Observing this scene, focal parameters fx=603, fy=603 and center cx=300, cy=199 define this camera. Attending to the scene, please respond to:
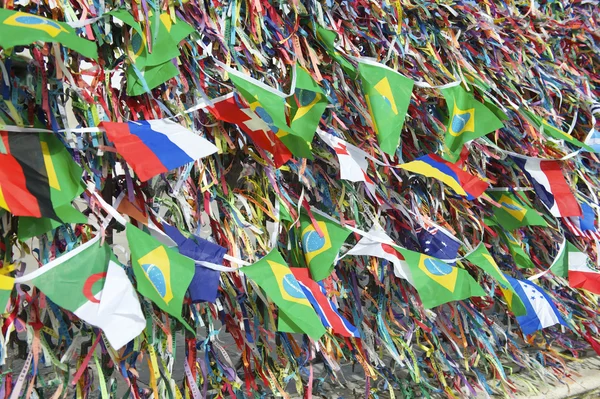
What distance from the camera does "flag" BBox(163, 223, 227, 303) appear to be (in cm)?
176

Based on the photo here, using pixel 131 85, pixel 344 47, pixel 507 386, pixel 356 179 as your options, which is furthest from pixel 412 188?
pixel 131 85

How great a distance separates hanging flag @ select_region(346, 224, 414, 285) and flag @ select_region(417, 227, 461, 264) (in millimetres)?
263

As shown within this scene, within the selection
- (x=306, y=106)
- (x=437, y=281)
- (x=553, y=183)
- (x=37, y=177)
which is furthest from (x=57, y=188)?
(x=553, y=183)

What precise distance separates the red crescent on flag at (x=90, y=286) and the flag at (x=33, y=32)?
0.57 meters

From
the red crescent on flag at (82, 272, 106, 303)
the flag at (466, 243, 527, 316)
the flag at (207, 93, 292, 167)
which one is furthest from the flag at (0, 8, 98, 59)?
the flag at (466, 243, 527, 316)

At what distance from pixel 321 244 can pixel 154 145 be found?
2.23 ft

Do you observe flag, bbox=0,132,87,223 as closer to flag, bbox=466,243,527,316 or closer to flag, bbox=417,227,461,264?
flag, bbox=417,227,461,264

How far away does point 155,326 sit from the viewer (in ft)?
5.94

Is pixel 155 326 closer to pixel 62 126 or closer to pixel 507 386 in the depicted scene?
pixel 62 126

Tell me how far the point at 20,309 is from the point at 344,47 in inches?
54.7

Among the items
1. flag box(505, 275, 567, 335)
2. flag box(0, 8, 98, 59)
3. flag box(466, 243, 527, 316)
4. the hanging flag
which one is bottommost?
flag box(505, 275, 567, 335)

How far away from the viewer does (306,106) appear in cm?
196

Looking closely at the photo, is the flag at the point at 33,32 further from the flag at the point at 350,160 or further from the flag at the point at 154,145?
the flag at the point at 350,160

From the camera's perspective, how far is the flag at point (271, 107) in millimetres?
1848
